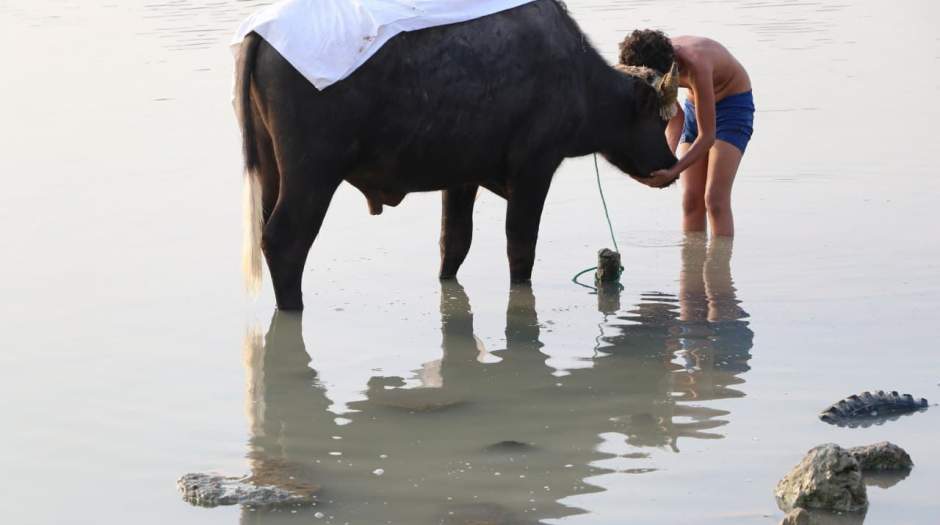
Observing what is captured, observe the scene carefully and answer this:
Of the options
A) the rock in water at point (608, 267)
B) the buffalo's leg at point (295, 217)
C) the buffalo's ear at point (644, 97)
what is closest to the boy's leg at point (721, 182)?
the buffalo's ear at point (644, 97)

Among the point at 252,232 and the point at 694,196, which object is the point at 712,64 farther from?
the point at 252,232

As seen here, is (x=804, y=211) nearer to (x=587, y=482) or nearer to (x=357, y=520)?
(x=587, y=482)

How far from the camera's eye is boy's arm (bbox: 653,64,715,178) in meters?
8.78

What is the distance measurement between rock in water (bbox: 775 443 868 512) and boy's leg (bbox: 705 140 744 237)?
460cm

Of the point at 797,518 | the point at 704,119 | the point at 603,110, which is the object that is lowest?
the point at 797,518

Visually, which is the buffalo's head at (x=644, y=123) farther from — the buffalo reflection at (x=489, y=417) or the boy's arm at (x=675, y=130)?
the buffalo reflection at (x=489, y=417)

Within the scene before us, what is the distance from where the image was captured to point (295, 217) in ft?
24.8

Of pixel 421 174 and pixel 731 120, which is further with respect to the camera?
pixel 731 120

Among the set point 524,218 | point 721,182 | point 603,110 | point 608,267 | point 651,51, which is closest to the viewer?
point 524,218

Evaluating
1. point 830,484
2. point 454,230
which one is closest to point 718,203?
point 454,230

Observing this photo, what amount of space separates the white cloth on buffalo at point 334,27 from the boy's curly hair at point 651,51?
1.30m

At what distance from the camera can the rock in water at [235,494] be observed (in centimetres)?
522

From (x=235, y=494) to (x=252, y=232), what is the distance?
2480mm

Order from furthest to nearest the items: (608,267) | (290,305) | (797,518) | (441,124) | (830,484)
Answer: (608,267) < (290,305) < (441,124) < (830,484) < (797,518)
